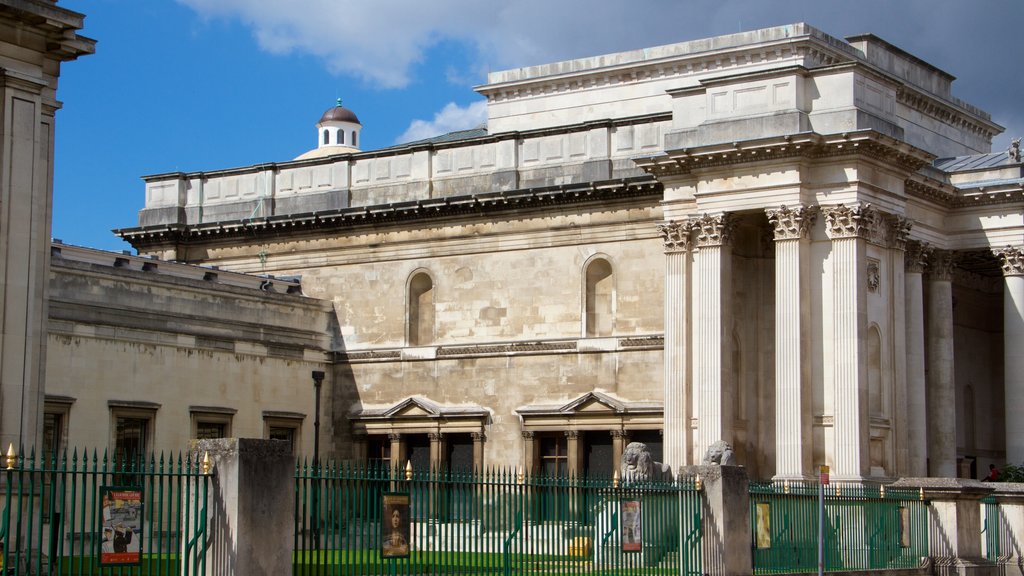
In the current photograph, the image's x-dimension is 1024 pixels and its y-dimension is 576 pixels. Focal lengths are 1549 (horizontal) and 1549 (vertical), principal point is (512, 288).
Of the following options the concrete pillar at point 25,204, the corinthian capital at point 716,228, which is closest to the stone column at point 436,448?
the corinthian capital at point 716,228

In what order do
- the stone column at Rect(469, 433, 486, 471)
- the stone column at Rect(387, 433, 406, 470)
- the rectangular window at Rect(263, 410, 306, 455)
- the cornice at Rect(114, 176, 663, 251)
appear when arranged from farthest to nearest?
the stone column at Rect(387, 433, 406, 470), the rectangular window at Rect(263, 410, 306, 455), the stone column at Rect(469, 433, 486, 471), the cornice at Rect(114, 176, 663, 251)

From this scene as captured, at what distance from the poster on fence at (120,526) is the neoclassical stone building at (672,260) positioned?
87.0 ft

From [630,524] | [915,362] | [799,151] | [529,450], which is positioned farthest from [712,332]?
[630,524]

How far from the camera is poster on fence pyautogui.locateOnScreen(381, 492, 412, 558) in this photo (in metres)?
20.8

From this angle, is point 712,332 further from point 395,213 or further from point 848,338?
point 395,213

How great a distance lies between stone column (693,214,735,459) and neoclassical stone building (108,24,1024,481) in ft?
0.24

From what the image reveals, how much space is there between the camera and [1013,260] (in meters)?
46.9

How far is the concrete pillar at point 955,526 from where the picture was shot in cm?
3341

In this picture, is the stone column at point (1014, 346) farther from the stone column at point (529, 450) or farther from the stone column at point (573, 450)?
the stone column at point (529, 450)

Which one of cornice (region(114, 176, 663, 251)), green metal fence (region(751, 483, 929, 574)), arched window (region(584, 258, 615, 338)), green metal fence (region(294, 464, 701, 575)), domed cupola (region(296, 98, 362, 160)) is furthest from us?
domed cupola (region(296, 98, 362, 160))

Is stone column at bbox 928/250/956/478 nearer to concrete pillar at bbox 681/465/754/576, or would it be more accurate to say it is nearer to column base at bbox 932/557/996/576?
column base at bbox 932/557/996/576

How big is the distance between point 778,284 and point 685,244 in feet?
10.2

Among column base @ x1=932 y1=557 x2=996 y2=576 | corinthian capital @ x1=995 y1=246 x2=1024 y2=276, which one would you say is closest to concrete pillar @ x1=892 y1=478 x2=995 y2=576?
column base @ x1=932 y1=557 x2=996 y2=576

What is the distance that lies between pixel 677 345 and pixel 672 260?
245 centimetres
